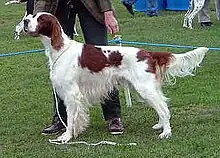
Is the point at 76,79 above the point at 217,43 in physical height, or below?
above

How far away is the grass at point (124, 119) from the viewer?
558 cm

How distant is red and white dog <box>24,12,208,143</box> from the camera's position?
5.89 metres

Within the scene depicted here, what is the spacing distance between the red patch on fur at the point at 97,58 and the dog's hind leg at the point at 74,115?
0.90ft

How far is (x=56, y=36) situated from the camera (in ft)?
19.4

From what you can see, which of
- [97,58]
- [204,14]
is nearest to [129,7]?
[204,14]

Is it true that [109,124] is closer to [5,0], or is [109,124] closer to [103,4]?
[103,4]

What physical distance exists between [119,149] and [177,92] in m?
2.61

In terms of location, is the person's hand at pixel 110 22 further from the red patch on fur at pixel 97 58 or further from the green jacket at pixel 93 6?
the red patch on fur at pixel 97 58

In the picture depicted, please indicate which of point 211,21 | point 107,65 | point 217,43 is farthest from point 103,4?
point 211,21

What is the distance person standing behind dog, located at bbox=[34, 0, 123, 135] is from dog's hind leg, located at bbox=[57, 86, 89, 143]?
0.28 m

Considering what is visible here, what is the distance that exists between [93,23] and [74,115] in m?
0.91

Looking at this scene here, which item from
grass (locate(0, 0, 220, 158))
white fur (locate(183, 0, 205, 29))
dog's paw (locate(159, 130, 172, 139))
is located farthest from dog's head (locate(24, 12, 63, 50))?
white fur (locate(183, 0, 205, 29))

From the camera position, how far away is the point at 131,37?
13.5 metres

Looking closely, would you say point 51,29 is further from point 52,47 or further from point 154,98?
point 154,98
